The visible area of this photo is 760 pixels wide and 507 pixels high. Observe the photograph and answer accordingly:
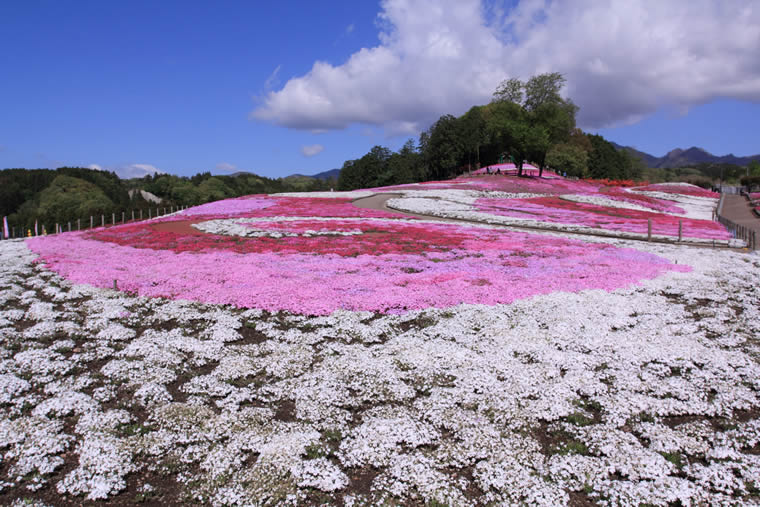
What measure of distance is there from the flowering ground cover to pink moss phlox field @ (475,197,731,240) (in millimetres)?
22961

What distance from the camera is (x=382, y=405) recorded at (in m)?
9.92

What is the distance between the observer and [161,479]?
25.0 feet

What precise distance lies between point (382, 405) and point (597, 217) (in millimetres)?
42078

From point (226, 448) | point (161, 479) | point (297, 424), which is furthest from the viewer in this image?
point (297, 424)

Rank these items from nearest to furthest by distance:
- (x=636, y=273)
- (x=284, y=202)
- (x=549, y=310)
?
1. (x=549, y=310)
2. (x=636, y=273)
3. (x=284, y=202)

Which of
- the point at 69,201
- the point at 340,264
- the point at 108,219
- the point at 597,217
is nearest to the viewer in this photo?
the point at 340,264

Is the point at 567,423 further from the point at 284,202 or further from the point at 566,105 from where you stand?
the point at 566,105

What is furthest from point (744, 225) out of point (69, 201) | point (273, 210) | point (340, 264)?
point (69, 201)

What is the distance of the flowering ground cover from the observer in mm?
7379

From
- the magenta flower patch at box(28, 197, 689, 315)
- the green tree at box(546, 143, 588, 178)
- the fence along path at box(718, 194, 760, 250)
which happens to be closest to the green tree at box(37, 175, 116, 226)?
the magenta flower patch at box(28, 197, 689, 315)

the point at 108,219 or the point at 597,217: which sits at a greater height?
the point at 597,217

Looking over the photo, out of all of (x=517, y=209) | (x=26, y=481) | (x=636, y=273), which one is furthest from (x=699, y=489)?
(x=517, y=209)

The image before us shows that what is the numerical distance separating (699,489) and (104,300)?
62.5 ft

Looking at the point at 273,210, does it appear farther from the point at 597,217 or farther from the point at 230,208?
the point at 597,217
